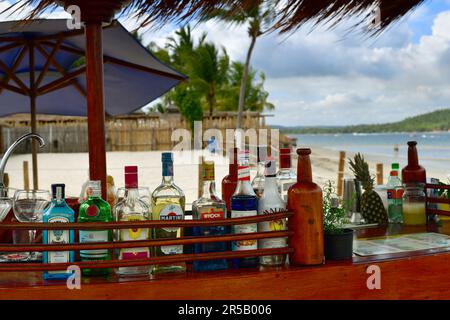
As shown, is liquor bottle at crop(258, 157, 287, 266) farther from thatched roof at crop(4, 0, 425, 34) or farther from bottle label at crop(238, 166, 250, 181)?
thatched roof at crop(4, 0, 425, 34)

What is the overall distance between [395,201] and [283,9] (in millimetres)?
787

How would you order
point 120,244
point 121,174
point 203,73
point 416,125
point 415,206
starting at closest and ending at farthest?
point 120,244
point 415,206
point 121,174
point 203,73
point 416,125

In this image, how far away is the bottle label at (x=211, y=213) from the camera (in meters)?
1.17

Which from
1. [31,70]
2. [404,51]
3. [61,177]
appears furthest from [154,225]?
[404,51]

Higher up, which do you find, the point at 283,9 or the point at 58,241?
the point at 283,9

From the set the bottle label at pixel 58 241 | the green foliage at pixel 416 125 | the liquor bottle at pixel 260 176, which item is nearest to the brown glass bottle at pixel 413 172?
the liquor bottle at pixel 260 176

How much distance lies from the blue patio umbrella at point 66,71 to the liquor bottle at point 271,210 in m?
1.96

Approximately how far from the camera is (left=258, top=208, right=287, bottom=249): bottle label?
1.17m

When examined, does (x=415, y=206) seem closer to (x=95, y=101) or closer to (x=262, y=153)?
(x=262, y=153)

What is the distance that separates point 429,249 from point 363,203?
57 centimetres

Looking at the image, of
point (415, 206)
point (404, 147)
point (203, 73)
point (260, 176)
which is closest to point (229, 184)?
point (260, 176)

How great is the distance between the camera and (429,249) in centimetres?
131

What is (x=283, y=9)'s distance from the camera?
165 centimetres

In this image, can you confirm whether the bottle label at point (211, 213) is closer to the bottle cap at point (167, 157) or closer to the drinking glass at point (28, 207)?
the bottle cap at point (167, 157)
